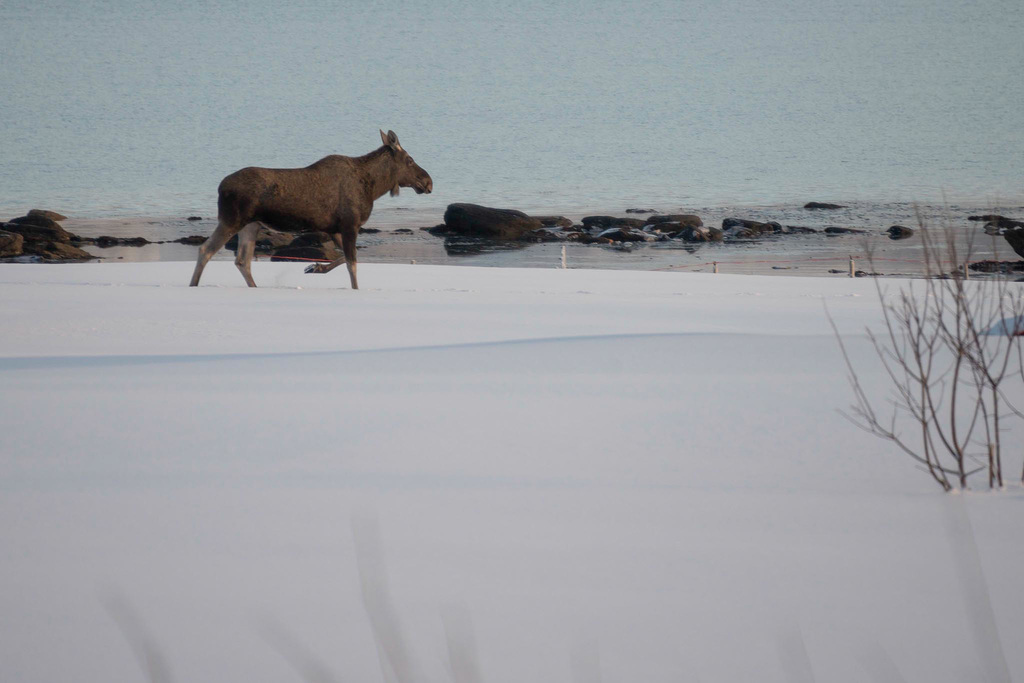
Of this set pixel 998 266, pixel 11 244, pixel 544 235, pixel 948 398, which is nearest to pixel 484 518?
pixel 998 266

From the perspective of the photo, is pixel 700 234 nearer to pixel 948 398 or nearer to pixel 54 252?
pixel 54 252

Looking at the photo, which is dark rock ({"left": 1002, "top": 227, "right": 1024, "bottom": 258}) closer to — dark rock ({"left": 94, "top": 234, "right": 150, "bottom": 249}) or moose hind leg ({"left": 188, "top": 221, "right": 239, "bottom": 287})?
moose hind leg ({"left": 188, "top": 221, "right": 239, "bottom": 287})

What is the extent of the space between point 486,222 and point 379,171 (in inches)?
2548

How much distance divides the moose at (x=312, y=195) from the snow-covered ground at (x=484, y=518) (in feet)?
9.01

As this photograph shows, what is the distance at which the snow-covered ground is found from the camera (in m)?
2.94

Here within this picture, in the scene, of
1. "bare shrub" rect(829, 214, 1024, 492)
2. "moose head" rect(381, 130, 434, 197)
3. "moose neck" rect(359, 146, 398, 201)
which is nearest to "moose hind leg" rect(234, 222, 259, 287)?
"moose neck" rect(359, 146, 398, 201)

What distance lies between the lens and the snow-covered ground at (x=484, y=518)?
294cm

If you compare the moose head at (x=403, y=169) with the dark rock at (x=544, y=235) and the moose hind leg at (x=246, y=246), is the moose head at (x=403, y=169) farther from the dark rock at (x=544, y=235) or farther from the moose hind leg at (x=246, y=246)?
the dark rock at (x=544, y=235)

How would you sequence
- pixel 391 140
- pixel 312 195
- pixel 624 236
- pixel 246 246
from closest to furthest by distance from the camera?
pixel 312 195, pixel 246 246, pixel 391 140, pixel 624 236

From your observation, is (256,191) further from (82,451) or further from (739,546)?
(739,546)

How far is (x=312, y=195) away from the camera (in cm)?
1132

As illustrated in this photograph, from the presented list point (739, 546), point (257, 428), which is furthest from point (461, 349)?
point (739, 546)

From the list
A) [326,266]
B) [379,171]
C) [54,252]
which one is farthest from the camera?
[54,252]

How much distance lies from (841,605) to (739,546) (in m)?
0.61
